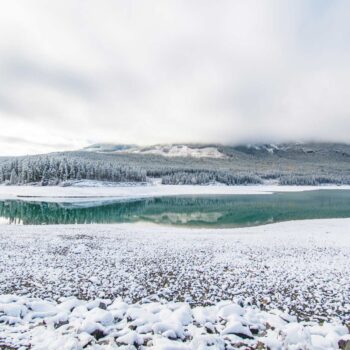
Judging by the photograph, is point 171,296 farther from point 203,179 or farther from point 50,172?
point 203,179

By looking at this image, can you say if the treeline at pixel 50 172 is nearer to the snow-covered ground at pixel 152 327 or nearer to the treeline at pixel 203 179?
the treeline at pixel 203 179

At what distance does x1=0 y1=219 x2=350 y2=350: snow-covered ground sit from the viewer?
26.6 feet

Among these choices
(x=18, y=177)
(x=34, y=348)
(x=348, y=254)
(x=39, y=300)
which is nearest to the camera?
(x=34, y=348)

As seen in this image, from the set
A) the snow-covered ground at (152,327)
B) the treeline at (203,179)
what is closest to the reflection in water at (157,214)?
the snow-covered ground at (152,327)

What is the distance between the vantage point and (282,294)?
1217 centimetres

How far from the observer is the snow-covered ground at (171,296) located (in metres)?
8.11

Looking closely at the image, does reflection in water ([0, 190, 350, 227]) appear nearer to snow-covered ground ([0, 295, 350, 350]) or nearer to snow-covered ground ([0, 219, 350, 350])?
snow-covered ground ([0, 219, 350, 350])

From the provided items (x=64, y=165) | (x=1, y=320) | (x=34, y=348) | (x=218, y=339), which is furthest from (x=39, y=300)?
(x=64, y=165)

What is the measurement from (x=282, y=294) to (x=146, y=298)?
18.9 feet

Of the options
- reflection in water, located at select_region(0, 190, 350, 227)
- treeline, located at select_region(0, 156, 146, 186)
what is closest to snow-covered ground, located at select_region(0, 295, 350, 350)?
reflection in water, located at select_region(0, 190, 350, 227)

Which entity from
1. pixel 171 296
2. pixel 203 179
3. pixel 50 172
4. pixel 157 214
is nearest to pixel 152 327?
pixel 171 296

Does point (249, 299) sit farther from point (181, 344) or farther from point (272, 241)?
point (272, 241)

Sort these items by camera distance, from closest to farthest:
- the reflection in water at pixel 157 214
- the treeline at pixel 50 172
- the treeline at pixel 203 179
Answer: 1. the reflection in water at pixel 157 214
2. the treeline at pixel 50 172
3. the treeline at pixel 203 179

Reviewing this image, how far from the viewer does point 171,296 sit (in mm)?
11852
